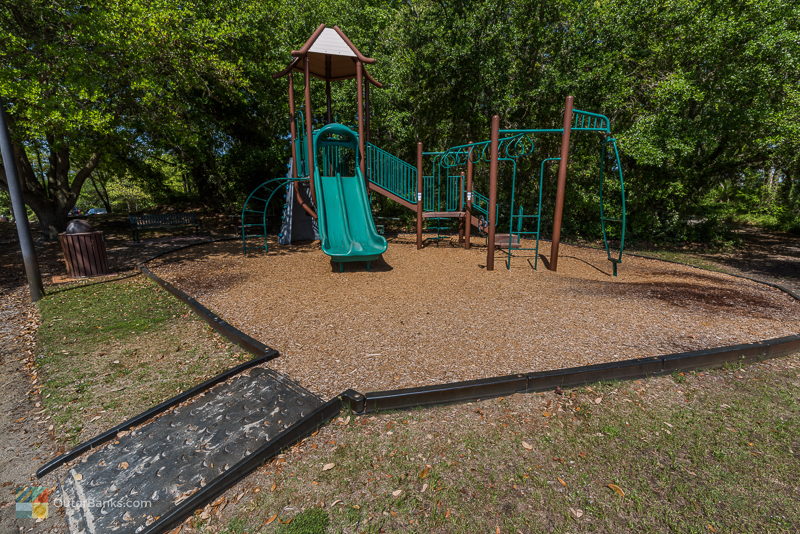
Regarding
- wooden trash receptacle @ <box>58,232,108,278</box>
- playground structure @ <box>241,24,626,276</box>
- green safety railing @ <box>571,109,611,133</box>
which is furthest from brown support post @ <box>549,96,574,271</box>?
wooden trash receptacle @ <box>58,232,108,278</box>

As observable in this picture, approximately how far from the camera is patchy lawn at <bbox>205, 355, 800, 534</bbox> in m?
2.14

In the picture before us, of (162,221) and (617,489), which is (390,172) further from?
(617,489)

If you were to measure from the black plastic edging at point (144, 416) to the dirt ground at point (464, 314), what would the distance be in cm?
39

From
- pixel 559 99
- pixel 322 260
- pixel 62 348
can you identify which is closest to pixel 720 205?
pixel 559 99

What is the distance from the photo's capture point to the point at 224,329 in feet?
15.3

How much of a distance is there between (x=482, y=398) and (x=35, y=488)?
10.8 ft

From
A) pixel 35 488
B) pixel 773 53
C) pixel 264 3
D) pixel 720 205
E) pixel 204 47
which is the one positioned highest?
pixel 264 3

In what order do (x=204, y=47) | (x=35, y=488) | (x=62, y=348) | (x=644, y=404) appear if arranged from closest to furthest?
(x=35, y=488) < (x=644, y=404) < (x=62, y=348) < (x=204, y=47)

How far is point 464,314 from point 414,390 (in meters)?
2.30

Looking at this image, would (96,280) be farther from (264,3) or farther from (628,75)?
(628,75)

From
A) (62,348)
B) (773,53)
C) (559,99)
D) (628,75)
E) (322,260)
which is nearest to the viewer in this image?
(62,348)

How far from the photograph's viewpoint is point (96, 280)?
7363 mm

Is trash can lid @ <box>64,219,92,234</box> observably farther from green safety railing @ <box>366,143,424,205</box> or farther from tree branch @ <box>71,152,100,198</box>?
green safety railing @ <box>366,143,424,205</box>

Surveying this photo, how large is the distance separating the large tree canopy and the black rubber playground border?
6.67 metres
